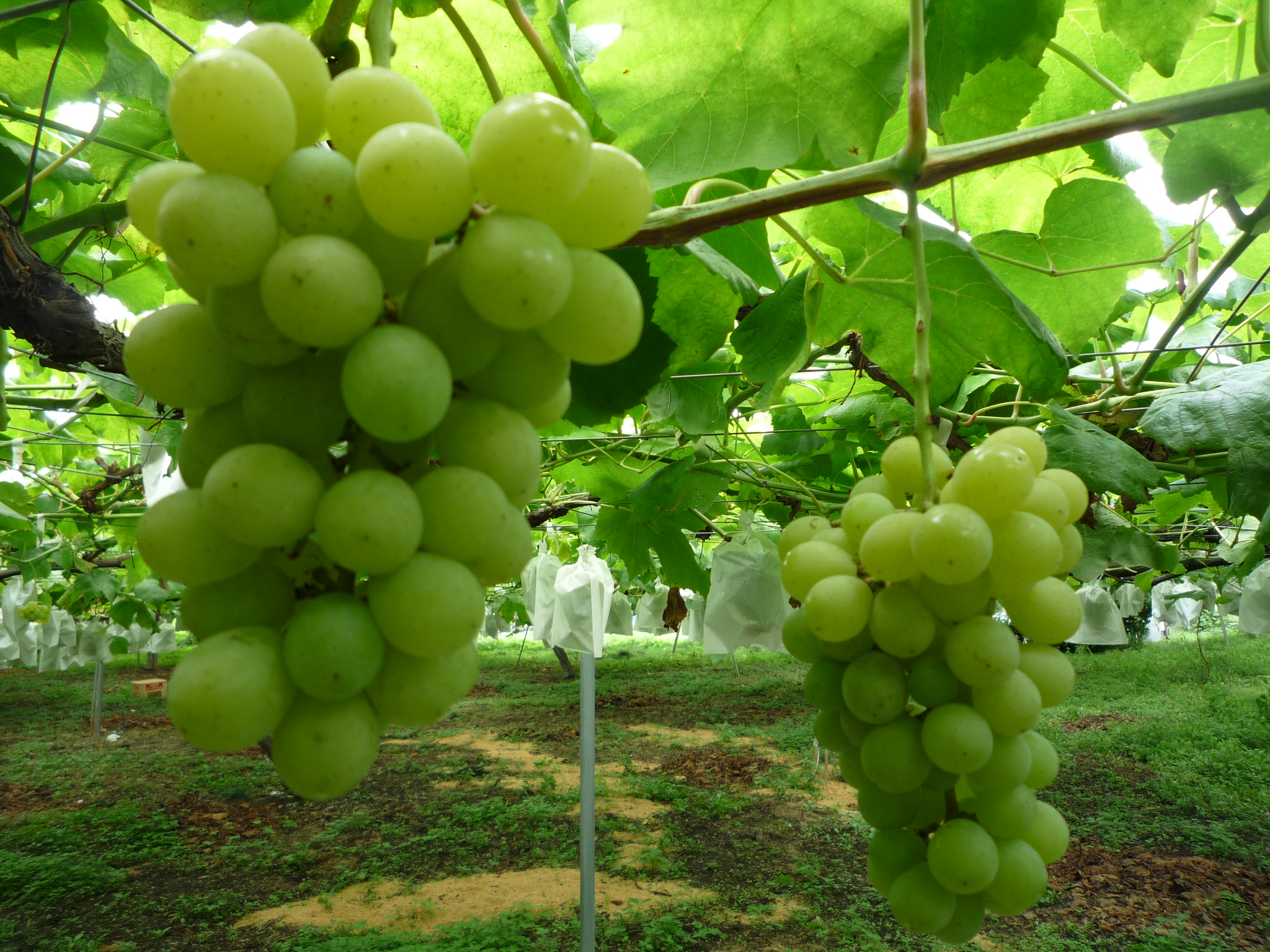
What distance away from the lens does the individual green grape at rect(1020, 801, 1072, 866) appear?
66 centimetres

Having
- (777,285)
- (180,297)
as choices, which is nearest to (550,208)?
(777,285)

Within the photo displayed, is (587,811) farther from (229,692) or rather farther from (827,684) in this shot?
(229,692)

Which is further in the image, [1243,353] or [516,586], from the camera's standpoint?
[516,586]

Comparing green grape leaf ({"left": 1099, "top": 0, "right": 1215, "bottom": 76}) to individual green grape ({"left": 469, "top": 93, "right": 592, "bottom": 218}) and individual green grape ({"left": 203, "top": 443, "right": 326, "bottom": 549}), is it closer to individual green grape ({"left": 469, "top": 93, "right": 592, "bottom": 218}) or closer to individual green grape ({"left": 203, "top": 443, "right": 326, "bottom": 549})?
individual green grape ({"left": 469, "top": 93, "right": 592, "bottom": 218})

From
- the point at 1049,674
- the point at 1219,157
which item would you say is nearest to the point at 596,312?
the point at 1049,674

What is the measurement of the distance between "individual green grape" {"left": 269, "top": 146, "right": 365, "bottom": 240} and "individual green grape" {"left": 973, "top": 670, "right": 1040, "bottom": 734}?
20.4 inches

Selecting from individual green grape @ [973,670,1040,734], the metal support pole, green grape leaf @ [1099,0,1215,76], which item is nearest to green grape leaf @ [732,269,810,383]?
green grape leaf @ [1099,0,1215,76]

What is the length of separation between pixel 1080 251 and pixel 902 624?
90 cm

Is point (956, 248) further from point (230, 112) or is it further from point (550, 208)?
point (230, 112)

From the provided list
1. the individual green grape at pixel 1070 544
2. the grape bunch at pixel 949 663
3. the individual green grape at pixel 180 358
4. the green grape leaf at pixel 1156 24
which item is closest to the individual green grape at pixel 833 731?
the grape bunch at pixel 949 663

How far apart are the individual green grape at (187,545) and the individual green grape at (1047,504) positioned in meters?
0.52

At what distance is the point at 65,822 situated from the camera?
7461 millimetres

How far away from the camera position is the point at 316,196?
35cm

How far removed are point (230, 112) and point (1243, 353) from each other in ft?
8.32
